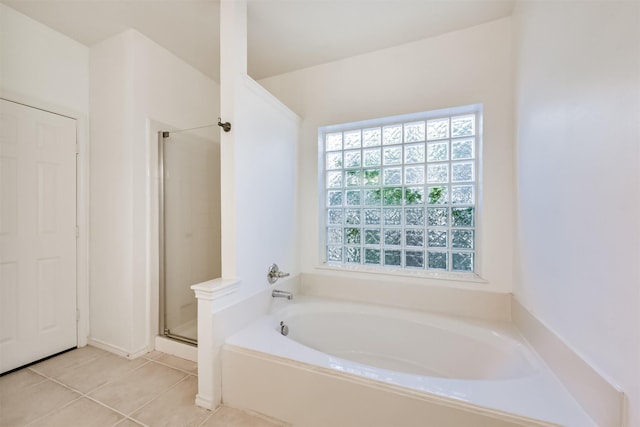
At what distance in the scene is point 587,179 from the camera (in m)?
0.94

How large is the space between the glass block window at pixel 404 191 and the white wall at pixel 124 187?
146 cm

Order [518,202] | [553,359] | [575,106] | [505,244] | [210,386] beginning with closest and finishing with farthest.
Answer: [575,106] → [553,359] → [210,386] → [518,202] → [505,244]

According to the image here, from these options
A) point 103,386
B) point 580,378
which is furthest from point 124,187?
point 580,378

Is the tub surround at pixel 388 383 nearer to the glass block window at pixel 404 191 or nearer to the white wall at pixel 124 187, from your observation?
the glass block window at pixel 404 191

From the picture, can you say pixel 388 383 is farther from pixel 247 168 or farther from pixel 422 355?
pixel 247 168

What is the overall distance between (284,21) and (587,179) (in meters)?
1.98

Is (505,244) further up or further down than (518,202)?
further down

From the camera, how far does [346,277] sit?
2164 mm

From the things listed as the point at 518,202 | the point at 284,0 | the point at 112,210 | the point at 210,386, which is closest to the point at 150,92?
the point at 112,210

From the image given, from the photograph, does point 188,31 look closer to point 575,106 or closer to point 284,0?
point 284,0

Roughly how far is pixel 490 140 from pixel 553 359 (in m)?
1.34

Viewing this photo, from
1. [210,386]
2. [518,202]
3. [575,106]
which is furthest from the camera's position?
[518,202]

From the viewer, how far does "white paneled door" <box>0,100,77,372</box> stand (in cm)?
168

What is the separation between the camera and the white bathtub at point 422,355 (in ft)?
3.20
